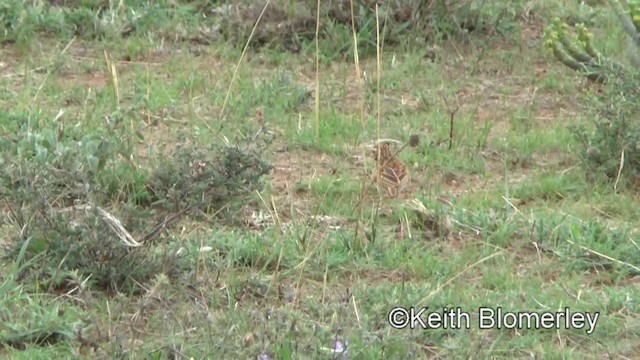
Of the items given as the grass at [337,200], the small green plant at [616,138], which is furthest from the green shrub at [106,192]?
the small green plant at [616,138]

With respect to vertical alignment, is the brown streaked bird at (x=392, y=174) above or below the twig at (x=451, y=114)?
above

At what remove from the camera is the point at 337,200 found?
4945 mm

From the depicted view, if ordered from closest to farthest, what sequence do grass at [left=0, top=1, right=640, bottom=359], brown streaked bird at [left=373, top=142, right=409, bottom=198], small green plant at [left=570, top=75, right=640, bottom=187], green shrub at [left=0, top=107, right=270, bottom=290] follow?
grass at [left=0, top=1, right=640, bottom=359], green shrub at [left=0, top=107, right=270, bottom=290], brown streaked bird at [left=373, top=142, right=409, bottom=198], small green plant at [left=570, top=75, right=640, bottom=187]

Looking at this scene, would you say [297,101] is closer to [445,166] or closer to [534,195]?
[445,166]

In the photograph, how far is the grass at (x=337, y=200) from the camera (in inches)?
148

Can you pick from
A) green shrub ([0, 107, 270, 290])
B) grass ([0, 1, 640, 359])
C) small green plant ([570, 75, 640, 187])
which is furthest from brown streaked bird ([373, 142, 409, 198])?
small green plant ([570, 75, 640, 187])

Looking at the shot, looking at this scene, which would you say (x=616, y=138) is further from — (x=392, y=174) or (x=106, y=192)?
(x=106, y=192)

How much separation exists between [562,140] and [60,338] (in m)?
2.66

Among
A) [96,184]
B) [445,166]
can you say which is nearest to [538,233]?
[445,166]

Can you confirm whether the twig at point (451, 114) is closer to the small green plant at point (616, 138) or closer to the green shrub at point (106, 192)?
the small green plant at point (616, 138)

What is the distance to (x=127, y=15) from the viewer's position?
6.73m

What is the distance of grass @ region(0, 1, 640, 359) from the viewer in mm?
3750

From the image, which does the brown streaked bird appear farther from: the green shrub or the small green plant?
the small green plant

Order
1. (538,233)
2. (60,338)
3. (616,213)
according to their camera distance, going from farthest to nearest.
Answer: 1. (616,213)
2. (538,233)
3. (60,338)
